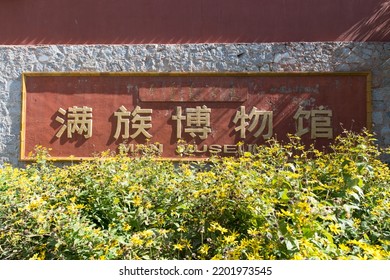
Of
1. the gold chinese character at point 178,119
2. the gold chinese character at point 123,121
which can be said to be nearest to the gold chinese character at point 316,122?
the gold chinese character at point 178,119

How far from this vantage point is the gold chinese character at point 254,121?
711 cm

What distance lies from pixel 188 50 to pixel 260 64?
1023mm

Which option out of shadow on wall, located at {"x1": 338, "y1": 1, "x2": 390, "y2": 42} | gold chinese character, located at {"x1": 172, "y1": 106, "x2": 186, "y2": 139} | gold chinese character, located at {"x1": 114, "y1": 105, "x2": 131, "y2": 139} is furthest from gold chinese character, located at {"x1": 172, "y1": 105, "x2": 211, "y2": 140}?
shadow on wall, located at {"x1": 338, "y1": 1, "x2": 390, "y2": 42}

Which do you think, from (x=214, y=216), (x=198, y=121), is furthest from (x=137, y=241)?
(x=198, y=121)

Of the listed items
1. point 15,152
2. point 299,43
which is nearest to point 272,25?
point 299,43

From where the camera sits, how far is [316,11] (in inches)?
281

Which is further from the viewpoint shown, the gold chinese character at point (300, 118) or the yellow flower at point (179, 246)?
the gold chinese character at point (300, 118)

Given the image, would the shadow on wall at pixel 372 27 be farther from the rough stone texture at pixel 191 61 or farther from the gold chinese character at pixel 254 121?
the gold chinese character at pixel 254 121

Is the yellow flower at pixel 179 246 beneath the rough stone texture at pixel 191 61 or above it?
beneath

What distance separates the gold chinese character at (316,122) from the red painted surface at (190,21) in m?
1.03

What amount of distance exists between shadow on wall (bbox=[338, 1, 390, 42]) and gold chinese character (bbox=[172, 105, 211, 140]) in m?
2.11

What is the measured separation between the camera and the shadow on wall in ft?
23.4

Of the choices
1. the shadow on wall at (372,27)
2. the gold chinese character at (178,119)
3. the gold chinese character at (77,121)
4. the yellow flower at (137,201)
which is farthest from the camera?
the gold chinese character at (77,121)

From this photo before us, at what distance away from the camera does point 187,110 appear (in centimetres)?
722
